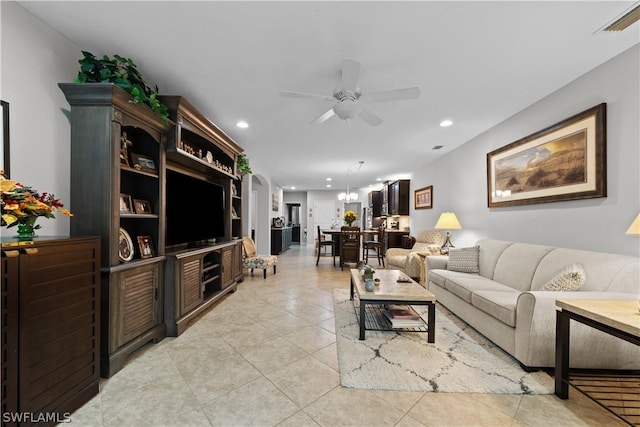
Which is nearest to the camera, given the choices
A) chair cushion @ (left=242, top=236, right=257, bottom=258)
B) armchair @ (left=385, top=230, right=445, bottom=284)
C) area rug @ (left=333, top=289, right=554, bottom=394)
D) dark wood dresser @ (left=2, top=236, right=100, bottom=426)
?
dark wood dresser @ (left=2, top=236, right=100, bottom=426)

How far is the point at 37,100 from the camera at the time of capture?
1738 mm

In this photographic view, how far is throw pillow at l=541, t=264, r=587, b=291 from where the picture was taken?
2.04 meters

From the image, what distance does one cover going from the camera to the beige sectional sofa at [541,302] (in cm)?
186

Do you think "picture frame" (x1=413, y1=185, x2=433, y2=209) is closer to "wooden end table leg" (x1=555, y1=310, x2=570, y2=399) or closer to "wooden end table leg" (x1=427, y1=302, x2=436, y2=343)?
"wooden end table leg" (x1=427, y1=302, x2=436, y2=343)

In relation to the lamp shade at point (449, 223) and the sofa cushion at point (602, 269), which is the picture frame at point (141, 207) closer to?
the sofa cushion at point (602, 269)

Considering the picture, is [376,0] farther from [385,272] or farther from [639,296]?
[385,272]

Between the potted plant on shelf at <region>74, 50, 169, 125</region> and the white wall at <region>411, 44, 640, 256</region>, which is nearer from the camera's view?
the potted plant on shelf at <region>74, 50, 169, 125</region>

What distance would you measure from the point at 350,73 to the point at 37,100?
2.20 metres

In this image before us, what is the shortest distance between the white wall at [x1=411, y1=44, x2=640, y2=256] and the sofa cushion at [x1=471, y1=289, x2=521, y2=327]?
2.79 ft

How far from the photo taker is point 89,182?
1.86 m

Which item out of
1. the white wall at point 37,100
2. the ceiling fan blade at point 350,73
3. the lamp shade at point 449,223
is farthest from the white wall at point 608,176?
the white wall at point 37,100

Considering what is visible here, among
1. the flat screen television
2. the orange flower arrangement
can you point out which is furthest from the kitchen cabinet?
the orange flower arrangement

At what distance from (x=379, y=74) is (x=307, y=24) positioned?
87cm

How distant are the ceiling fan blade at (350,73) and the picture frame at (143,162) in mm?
1930
